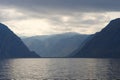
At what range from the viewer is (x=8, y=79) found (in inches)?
5591

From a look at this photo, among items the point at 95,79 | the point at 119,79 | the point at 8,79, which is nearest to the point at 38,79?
the point at 8,79

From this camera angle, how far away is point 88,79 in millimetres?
138000

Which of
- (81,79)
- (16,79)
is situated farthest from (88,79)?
(16,79)

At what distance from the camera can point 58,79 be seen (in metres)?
137

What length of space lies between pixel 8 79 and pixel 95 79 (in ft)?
134

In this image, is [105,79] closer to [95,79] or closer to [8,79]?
[95,79]

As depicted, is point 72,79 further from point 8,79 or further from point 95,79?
point 8,79

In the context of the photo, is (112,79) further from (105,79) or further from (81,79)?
(81,79)

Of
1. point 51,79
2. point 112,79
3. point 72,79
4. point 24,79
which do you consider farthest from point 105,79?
point 24,79

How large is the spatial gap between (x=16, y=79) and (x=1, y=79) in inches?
279

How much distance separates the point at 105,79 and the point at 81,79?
36.7ft

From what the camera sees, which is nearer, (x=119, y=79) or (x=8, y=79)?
(x=119, y=79)

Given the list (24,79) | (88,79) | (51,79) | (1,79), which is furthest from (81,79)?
(1,79)

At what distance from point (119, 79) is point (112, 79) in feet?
Answer: 10.3
